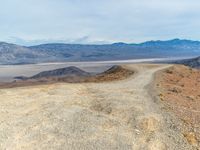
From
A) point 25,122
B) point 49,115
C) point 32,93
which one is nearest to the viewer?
point 25,122

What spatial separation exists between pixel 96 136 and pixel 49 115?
4.12 meters

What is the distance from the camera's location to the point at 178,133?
18.8m

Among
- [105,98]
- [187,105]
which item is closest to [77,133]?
[105,98]

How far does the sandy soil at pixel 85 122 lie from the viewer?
17.2 meters

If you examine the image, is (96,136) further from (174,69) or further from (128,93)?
(174,69)

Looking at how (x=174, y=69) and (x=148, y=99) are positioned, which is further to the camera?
(x=174, y=69)

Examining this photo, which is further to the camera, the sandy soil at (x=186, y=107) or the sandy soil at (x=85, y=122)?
the sandy soil at (x=186, y=107)

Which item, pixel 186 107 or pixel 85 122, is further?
pixel 186 107

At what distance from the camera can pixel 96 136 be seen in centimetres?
1798

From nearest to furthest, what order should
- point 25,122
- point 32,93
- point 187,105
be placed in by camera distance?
point 25,122 < point 187,105 < point 32,93

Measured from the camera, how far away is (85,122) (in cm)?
2005

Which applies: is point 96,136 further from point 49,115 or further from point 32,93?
point 32,93

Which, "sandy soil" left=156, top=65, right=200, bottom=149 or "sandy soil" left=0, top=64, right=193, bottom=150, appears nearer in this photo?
"sandy soil" left=0, top=64, right=193, bottom=150

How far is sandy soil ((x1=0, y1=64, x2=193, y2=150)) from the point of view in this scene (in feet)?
56.3
